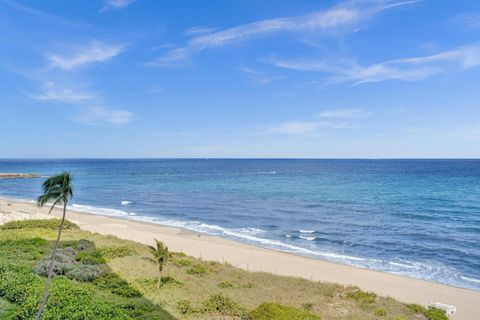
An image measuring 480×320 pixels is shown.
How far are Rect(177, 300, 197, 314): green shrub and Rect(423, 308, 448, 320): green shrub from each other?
12.9 m

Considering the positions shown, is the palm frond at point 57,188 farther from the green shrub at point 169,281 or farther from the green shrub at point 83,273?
the green shrub at point 169,281

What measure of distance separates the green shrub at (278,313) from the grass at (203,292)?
50 millimetres

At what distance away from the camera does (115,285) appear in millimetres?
21641

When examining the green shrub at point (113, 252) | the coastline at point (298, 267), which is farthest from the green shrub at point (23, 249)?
the coastline at point (298, 267)

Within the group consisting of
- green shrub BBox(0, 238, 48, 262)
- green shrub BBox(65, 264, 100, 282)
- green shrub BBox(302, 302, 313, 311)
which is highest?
green shrub BBox(0, 238, 48, 262)

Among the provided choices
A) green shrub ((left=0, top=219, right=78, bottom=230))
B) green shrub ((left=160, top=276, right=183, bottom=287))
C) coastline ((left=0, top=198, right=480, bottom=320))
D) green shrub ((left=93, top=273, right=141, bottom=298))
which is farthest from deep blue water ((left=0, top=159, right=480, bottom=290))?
green shrub ((left=93, top=273, right=141, bottom=298))

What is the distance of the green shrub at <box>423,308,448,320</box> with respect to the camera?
20.0m

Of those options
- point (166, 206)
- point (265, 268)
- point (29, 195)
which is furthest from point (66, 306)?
point (29, 195)

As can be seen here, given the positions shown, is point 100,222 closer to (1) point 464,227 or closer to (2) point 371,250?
(2) point 371,250

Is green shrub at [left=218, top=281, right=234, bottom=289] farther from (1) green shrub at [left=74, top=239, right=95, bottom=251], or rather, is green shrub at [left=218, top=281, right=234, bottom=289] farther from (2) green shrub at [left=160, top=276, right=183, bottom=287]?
(1) green shrub at [left=74, top=239, right=95, bottom=251]

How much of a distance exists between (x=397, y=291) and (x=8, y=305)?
24.4m

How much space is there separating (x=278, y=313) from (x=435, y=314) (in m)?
9.26

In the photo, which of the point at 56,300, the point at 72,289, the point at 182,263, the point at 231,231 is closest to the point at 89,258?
the point at 182,263

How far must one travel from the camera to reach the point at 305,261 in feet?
111
